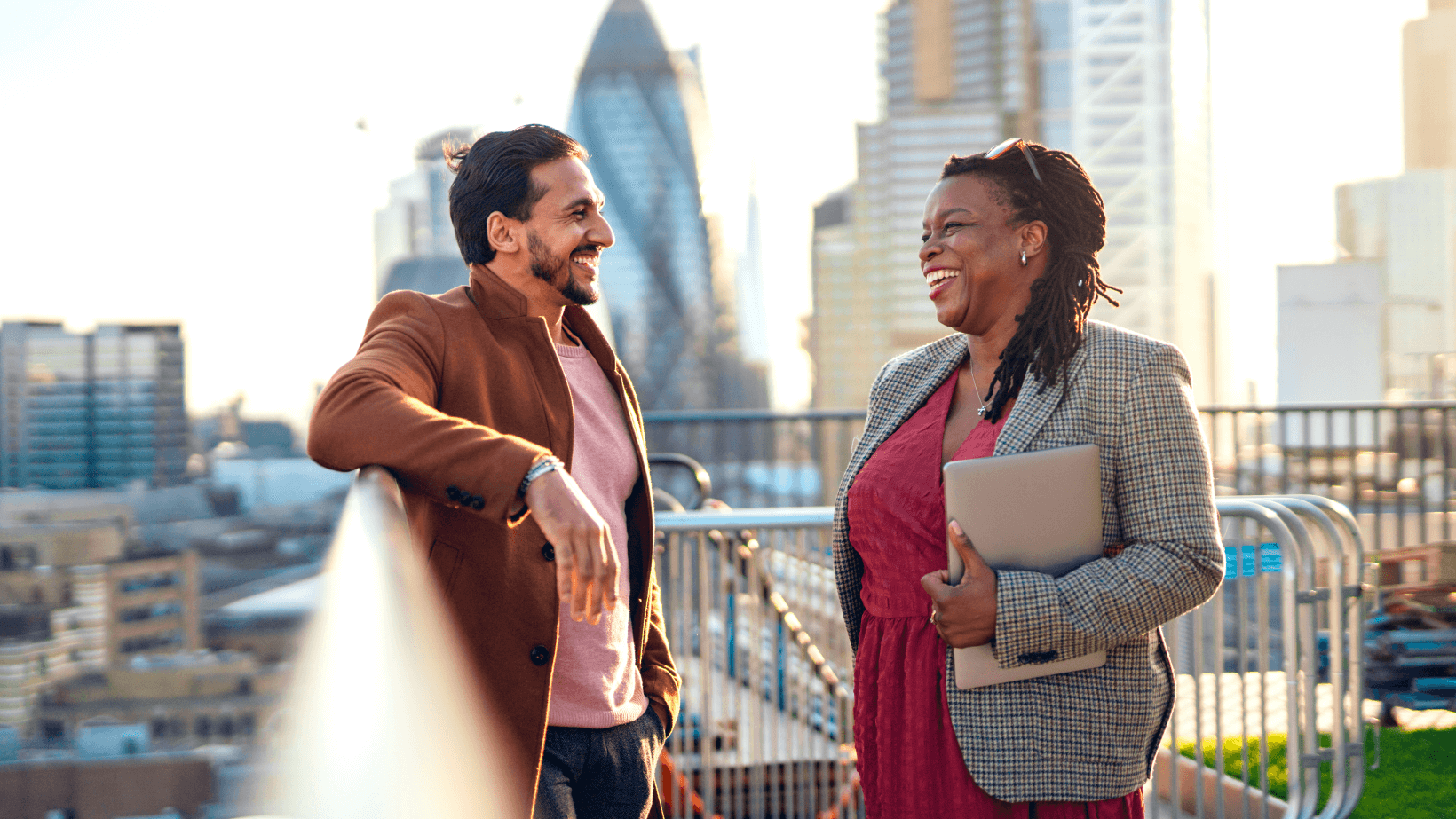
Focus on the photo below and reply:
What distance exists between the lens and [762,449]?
28.5ft

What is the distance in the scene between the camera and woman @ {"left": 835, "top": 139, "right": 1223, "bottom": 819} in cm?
→ 167

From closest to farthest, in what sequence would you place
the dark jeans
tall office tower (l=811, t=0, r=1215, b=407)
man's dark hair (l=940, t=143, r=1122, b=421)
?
the dark jeans < man's dark hair (l=940, t=143, r=1122, b=421) < tall office tower (l=811, t=0, r=1215, b=407)

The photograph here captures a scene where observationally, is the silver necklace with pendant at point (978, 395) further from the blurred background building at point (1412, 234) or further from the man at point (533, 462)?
the blurred background building at point (1412, 234)

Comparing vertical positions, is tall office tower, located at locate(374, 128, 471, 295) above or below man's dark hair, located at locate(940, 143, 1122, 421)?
above

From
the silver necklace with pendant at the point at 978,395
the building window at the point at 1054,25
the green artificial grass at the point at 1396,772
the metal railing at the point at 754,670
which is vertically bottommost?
the green artificial grass at the point at 1396,772

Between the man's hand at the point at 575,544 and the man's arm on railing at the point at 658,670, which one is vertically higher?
the man's hand at the point at 575,544

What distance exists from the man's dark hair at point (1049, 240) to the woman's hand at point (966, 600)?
0.28m

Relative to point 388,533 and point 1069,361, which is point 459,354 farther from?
point 1069,361

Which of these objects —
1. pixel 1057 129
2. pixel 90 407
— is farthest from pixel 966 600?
pixel 1057 129

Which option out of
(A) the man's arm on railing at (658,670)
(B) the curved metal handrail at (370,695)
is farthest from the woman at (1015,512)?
(B) the curved metal handrail at (370,695)

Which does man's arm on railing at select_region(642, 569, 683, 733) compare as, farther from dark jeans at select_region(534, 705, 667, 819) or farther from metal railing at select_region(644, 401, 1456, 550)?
metal railing at select_region(644, 401, 1456, 550)

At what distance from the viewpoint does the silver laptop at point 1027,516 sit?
5.55 ft

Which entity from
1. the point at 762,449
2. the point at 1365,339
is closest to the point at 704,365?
the point at 1365,339

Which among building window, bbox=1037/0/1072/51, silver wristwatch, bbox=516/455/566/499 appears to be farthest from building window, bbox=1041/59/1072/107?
silver wristwatch, bbox=516/455/566/499
